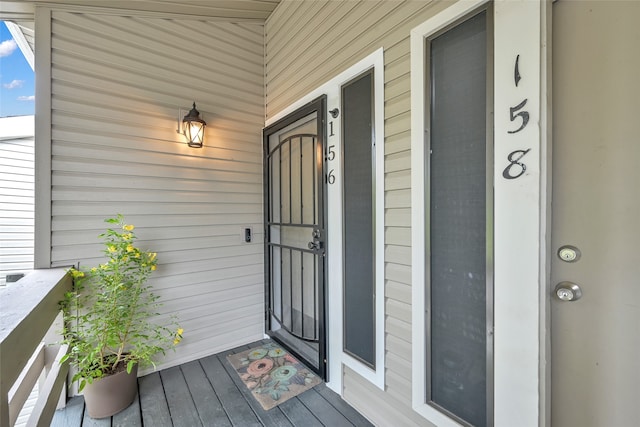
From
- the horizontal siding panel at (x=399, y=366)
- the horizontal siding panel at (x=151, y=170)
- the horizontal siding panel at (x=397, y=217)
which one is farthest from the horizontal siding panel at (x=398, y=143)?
the horizontal siding panel at (x=151, y=170)

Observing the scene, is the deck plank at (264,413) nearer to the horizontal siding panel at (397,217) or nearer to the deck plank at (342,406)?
the deck plank at (342,406)

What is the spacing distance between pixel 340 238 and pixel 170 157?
1.65 meters

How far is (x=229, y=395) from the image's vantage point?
6.39 feet

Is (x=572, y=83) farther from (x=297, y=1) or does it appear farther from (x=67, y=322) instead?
(x=67, y=322)

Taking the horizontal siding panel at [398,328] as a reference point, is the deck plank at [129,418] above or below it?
below

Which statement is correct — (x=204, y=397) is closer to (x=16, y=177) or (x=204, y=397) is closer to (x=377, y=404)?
(x=377, y=404)

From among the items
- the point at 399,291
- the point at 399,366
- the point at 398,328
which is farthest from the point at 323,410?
the point at 399,291

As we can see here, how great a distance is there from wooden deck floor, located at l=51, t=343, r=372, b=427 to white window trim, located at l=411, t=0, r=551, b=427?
101 centimetres

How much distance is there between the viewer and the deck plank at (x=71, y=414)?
1705 millimetres

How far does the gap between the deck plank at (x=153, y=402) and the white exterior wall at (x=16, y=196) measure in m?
1.59

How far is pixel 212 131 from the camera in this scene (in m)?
2.52

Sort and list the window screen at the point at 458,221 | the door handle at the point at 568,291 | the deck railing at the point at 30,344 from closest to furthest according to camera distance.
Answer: the deck railing at the point at 30,344 < the door handle at the point at 568,291 < the window screen at the point at 458,221

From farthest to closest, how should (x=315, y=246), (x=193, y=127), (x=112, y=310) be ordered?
1. (x=193, y=127)
2. (x=315, y=246)
3. (x=112, y=310)

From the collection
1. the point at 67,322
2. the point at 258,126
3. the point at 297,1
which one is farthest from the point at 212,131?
the point at 67,322
